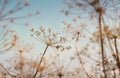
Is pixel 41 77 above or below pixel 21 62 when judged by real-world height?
below

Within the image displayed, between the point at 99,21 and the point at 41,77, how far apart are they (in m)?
10.3

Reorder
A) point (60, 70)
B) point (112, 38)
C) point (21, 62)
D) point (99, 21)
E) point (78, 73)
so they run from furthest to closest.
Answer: point (60, 70) < point (78, 73) < point (21, 62) < point (112, 38) < point (99, 21)

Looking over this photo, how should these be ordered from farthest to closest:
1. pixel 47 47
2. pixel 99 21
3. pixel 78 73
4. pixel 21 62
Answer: pixel 78 73 < pixel 21 62 < pixel 47 47 < pixel 99 21

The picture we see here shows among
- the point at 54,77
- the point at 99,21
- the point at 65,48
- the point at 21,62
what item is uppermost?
the point at 99,21

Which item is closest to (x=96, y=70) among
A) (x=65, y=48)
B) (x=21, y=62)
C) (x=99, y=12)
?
(x=65, y=48)

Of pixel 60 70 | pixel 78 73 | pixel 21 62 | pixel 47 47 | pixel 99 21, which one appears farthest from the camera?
pixel 60 70

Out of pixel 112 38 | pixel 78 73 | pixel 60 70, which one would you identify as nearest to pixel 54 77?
pixel 60 70

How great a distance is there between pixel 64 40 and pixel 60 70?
746 centimetres

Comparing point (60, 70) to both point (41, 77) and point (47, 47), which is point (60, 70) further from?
point (47, 47)

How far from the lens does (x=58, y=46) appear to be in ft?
51.9

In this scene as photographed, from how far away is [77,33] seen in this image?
16000mm

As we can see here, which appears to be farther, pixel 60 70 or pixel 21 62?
pixel 60 70

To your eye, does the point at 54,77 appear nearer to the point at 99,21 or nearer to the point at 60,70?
the point at 60,70

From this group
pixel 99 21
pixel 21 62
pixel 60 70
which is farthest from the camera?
pixel 60 70
